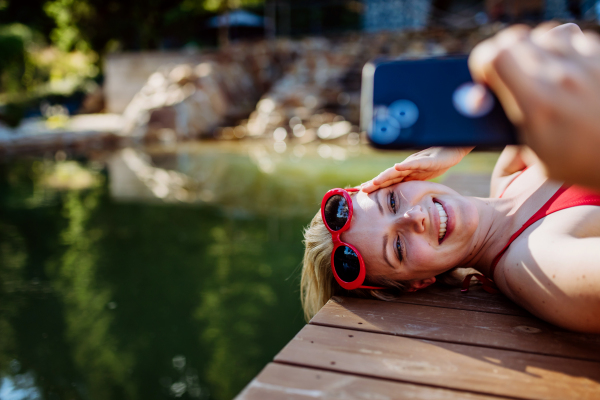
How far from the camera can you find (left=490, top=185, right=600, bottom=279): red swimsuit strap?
1.42 meters

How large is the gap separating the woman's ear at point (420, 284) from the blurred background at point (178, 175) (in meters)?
0.52

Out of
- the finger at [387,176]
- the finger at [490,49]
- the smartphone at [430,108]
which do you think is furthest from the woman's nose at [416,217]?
the finger at [490,49]

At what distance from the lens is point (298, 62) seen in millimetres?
14055

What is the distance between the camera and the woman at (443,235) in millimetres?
1320

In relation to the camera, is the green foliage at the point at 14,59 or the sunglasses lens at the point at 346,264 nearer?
the sunglasses lens at the point at 346,264

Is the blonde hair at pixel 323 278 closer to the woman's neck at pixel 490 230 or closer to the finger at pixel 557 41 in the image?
the woman's neck at pixel 490 230

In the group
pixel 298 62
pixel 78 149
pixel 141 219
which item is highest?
pixel 298 62

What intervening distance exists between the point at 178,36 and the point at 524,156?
20681 millimetres

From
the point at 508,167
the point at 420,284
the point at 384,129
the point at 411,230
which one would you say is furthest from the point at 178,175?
the point at 384,129

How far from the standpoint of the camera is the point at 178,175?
7.14 meters

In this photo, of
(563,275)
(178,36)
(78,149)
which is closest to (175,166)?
(78,149)

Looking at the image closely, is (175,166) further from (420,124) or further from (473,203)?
(420,124)

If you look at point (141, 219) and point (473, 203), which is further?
point (141, 219)

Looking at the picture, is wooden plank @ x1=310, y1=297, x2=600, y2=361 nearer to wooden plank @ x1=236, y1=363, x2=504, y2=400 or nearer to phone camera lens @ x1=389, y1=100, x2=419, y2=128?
wooden plank @ x1=236, y1=363, x2=504, y2=400
